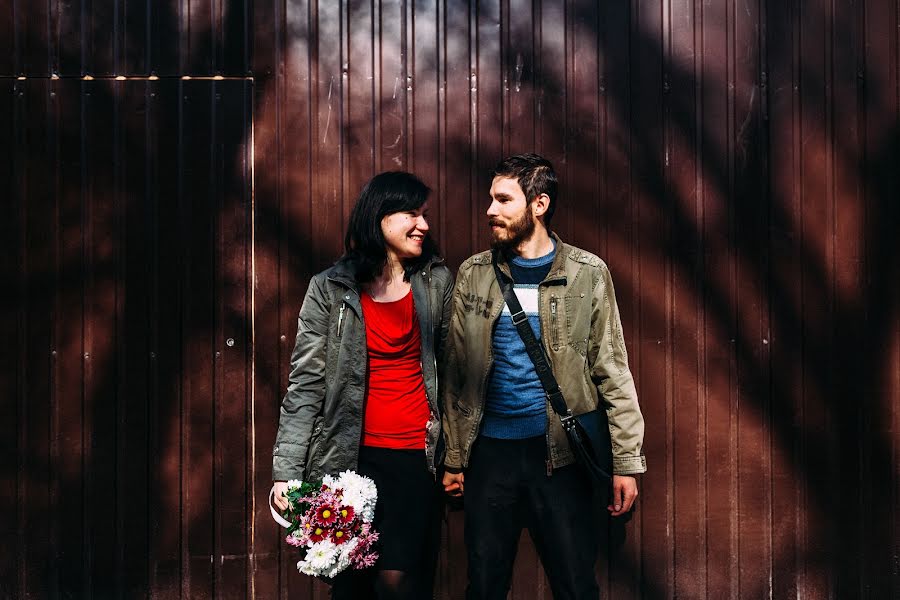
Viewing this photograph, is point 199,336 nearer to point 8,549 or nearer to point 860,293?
point 8,549

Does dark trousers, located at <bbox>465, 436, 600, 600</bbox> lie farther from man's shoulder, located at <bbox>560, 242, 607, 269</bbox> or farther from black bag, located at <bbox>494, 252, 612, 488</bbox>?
man's shoulder, located at <bbox>560, 242, 607, 269</bbox>

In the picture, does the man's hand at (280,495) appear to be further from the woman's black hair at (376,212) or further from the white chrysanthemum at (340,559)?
the woman's black hair at (376,212)

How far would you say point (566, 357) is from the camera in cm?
293

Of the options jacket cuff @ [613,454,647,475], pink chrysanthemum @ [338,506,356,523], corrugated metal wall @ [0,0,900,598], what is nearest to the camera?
pink chrysanthemum @ [338,506,356,523]

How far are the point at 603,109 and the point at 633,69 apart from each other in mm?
282

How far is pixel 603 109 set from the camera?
363 centimetres

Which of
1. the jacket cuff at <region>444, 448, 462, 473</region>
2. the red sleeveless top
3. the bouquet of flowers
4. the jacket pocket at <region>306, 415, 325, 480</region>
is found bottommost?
the bouquet of flowers

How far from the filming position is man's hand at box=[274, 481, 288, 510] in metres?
2.82

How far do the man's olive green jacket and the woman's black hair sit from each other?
411 millimetres

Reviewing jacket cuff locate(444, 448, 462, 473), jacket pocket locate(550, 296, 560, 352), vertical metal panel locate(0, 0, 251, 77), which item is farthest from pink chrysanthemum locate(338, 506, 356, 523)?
vertical metal panel locate(0, 0, 251, 77)

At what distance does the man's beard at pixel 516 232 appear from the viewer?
301 centimetres

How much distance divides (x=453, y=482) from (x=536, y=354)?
2.38ft

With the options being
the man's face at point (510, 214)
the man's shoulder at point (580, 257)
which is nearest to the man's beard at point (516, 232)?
the man's face at point (510, 214)

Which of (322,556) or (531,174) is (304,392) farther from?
(531,174)
